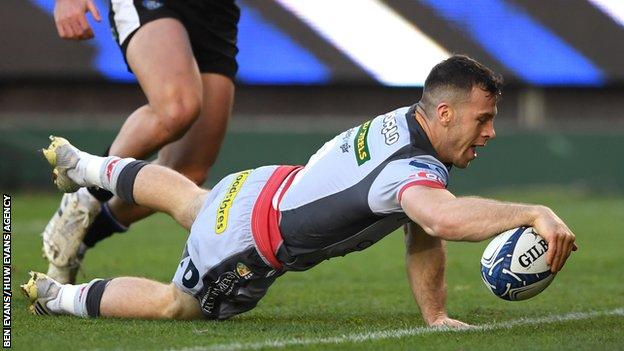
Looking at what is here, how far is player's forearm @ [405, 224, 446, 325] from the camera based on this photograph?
5.01m

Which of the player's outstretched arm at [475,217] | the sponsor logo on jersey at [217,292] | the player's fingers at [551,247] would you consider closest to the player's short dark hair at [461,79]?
the player's outstretched arm at [475,217]

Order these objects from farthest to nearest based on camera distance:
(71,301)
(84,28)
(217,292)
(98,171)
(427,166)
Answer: (84,28), (98,171), (71,301), (217,292), (427,166)

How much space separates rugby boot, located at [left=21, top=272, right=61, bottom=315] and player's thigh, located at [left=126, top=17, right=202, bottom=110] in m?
1.15

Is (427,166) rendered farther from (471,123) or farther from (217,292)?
(217,292)

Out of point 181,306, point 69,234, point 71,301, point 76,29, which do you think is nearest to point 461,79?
point 181,306

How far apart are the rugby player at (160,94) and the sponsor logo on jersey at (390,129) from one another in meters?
1.48

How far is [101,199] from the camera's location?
6102mm

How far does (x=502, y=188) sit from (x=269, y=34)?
3225 millimetres

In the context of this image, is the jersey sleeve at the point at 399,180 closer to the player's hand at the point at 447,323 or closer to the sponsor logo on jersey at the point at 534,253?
the sponsor logo on jersey at the point at 534,253

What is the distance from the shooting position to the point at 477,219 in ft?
13.7

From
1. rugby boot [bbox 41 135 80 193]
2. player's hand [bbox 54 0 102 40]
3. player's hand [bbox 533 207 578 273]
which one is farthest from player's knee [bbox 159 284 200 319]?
player's hand [bbox 54 0 102 40]

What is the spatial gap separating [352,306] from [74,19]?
194 centimetres

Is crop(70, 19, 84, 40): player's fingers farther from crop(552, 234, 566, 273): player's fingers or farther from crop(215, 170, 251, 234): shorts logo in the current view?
crop(552, 234, 566, 273): player's fingers

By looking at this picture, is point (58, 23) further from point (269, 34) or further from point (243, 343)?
point (269, 34)
